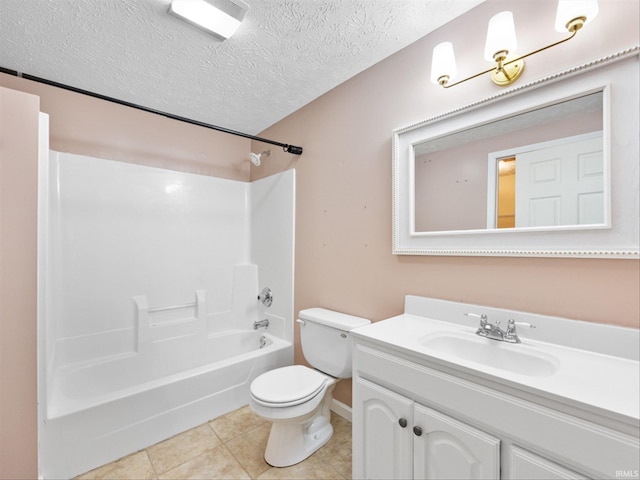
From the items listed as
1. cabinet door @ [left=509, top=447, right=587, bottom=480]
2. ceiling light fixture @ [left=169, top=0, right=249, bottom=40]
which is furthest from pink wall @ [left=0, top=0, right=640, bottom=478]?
ceiling light fixture @ [left=169, top=0, right=249, bottom=40]

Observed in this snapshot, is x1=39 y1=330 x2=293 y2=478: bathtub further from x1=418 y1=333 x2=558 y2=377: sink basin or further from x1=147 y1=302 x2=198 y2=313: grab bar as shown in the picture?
x1=418 y1=333 x2=558 y2=377: sink basin

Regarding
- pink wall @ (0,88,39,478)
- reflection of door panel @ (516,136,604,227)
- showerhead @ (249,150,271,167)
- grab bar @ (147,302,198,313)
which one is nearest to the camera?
reflection of door panel @ (516,136,604,227)

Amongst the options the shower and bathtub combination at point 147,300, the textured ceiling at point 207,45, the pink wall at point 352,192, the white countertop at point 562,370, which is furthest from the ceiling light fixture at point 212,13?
the white countertop at point 562,370

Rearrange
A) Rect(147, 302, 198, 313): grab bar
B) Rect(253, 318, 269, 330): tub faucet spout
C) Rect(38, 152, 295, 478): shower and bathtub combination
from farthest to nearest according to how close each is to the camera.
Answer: Rect(253, 318, 269, 330): tub faucet spout, Rect(147, 302, 198, 313): grab bar, Rect(38, 152, 295, 478): shower and bathtub combination

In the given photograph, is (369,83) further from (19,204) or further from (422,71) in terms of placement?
(19,204)

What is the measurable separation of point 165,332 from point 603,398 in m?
2.51

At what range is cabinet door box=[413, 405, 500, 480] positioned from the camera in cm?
85

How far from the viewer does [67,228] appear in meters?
1.93

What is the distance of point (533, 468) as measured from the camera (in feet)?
2.53

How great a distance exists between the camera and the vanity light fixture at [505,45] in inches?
36.4

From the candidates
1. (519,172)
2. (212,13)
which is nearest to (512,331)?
(519,172)

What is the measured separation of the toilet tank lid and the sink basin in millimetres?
521

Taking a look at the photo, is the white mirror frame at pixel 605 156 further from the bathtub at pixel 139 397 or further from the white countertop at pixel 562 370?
the bathtub at pixel 139 397

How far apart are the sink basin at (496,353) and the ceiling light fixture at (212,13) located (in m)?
1.68
